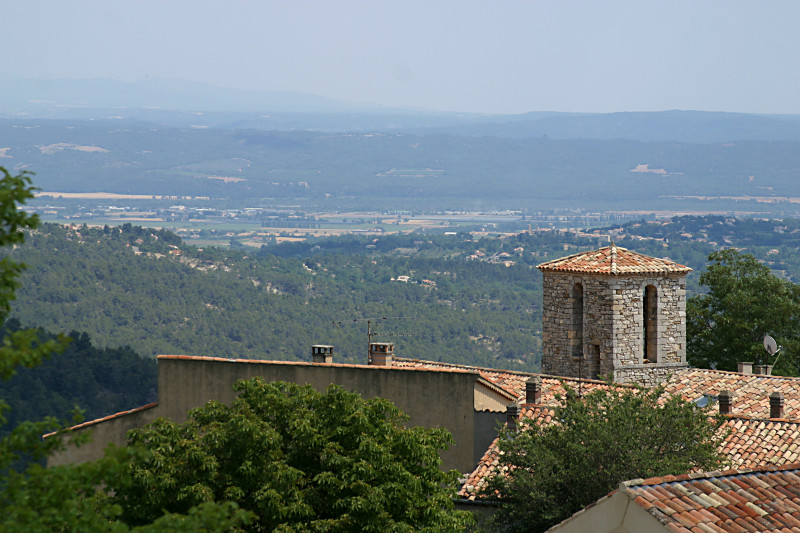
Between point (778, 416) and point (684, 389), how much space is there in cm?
379

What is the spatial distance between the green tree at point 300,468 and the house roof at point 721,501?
484 cm

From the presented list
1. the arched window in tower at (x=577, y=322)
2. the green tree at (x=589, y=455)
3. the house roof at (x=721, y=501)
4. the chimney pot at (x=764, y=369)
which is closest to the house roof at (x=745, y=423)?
the green tree at (x=589, y=455)

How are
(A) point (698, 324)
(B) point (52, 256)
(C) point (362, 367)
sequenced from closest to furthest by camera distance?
1. (C) point (362, 367)
2. (A) point (698, 324)
3. (B) point (52, 256)

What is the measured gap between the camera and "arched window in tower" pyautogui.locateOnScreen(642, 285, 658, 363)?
2964 centimetres

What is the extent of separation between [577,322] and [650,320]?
1.77 meters

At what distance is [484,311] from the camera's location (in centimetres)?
13538

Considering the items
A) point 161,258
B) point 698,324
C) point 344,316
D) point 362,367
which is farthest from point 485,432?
point 161,258

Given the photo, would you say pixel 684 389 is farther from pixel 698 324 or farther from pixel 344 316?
pixel 344 316

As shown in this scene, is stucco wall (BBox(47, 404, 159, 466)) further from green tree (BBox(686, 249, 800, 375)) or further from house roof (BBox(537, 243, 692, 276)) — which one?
green tree (BBox(686, 249, 800, 375))

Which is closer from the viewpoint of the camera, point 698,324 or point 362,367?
point 362,367

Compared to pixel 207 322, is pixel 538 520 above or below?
above

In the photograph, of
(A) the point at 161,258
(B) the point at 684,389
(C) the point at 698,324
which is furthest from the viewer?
(A) the point at 161,258

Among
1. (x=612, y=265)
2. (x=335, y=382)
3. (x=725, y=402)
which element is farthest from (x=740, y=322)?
(x=335, y=382)

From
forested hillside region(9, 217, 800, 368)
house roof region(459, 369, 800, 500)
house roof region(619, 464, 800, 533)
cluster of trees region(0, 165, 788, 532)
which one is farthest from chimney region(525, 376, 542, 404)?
forested hillside region(9, 217, 800, 368)
